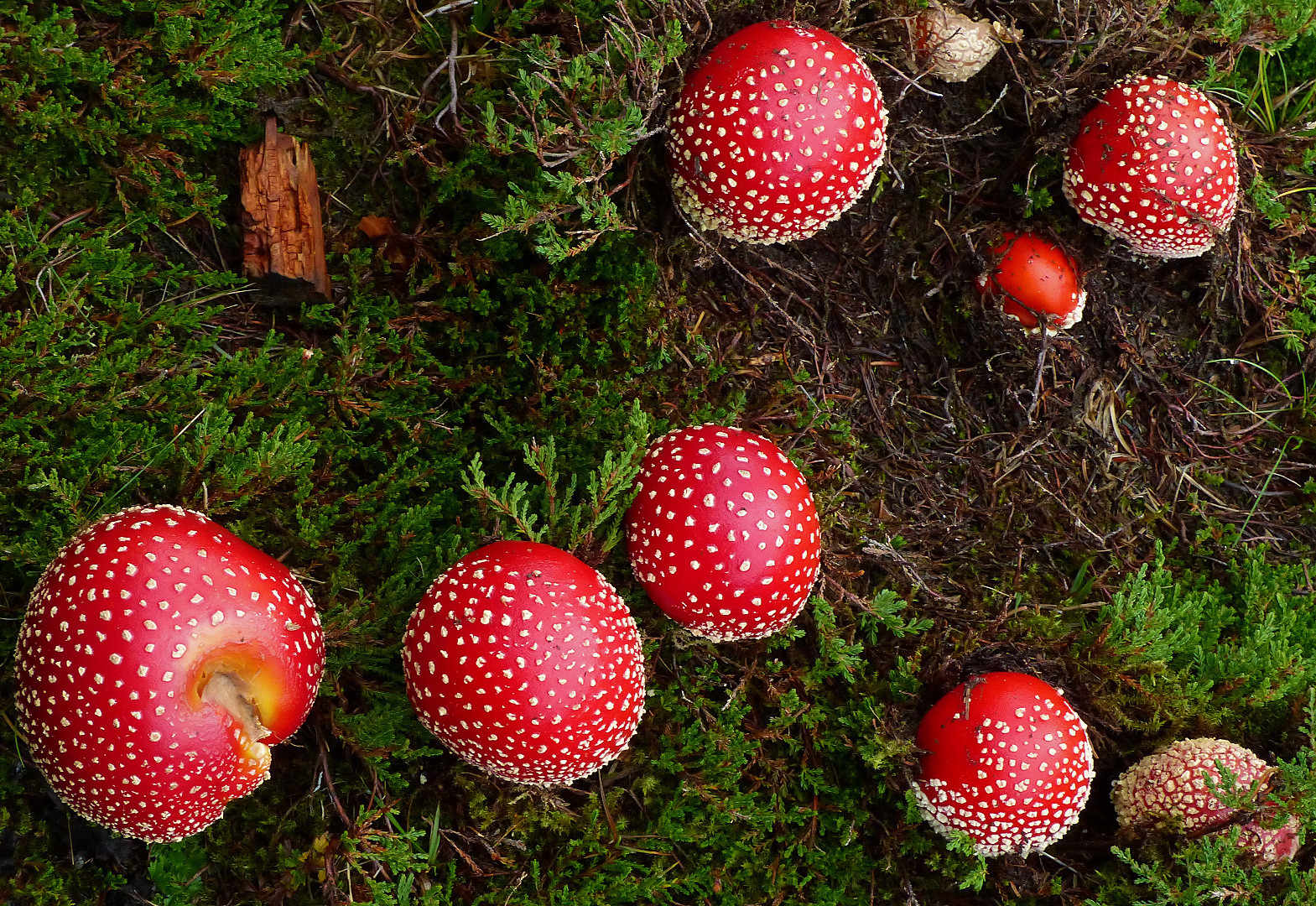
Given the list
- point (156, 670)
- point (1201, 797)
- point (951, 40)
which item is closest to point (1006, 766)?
point (1201, 797)

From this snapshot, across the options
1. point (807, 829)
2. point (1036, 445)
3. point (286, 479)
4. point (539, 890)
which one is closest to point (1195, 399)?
point (1036, 445)

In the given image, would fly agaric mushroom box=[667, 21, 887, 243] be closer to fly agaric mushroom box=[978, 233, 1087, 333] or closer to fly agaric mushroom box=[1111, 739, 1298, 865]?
→ fly agaric mushroom box=[978, 233, 1087, 333]

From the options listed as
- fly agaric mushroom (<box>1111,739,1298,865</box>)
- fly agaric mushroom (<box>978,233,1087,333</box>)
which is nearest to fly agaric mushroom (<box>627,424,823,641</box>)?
fly agaric mushroom (<box>978,233,1087,333</box>)

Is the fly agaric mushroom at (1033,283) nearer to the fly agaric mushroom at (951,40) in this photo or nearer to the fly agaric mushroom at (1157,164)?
the fly agaric mushroom at (1157,164)

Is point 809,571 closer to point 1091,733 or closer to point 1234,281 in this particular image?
point 1091,733

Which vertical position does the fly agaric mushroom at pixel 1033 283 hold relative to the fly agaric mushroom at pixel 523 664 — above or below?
above

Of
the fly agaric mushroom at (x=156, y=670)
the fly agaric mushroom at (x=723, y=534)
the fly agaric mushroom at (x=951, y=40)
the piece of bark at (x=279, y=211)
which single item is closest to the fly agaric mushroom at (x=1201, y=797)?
the fly agaric mushroom at (x=723, y=534)
